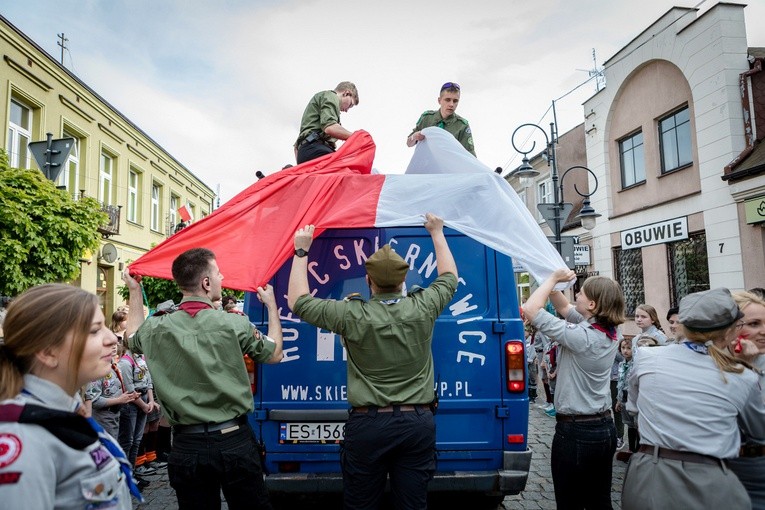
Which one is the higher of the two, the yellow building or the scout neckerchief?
the yellow building

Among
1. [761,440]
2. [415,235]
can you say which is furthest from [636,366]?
[415,235]

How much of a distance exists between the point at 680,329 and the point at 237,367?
230 cm

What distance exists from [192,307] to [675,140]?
14.9 metres

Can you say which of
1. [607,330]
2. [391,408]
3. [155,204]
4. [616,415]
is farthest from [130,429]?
[155,204]

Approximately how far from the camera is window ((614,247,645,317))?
1573 cm

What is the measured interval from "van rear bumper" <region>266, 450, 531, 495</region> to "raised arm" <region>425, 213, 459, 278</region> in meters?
1.54

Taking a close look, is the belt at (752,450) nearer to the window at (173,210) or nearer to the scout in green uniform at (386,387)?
the scout in green uniform at (386,387)

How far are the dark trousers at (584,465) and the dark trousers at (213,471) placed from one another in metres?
1.83

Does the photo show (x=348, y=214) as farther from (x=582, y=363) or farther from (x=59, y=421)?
(x=59, y=421)

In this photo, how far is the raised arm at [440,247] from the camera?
10.7 feet

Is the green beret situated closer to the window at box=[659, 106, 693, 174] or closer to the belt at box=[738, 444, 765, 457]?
the belt at box=[738, 444, 765, 457]

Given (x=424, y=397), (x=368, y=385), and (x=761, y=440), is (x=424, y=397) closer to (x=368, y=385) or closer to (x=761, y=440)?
(x=368, y=385)

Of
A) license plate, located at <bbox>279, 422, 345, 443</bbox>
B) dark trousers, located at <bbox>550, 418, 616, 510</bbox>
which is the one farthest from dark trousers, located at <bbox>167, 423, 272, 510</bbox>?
dark trousers, located at <bbox>550, 418, 616, 510</bbox>

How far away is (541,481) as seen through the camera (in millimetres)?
5535
